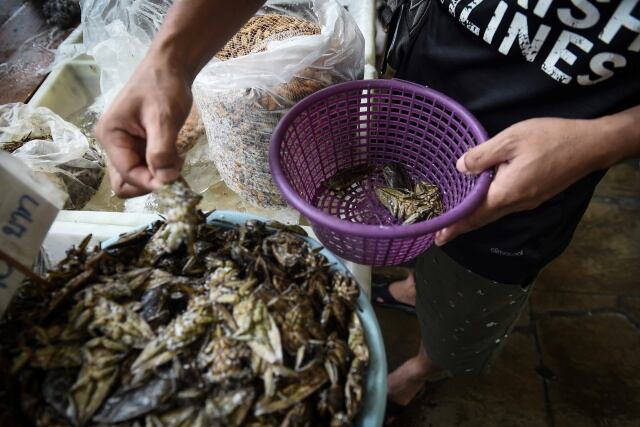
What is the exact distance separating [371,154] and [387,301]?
1.12 meters

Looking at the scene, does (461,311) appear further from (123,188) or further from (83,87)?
(83,87)

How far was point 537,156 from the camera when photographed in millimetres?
930

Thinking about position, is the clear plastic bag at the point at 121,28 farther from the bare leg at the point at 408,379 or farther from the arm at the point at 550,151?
the bare leg at the point at 408,379

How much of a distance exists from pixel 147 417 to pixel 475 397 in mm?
1703

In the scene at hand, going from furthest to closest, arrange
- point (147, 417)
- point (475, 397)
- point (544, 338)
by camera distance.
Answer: point (544, 338) < point (475, 397) < point (147, 417)

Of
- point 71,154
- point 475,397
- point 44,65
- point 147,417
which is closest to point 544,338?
point 475,397

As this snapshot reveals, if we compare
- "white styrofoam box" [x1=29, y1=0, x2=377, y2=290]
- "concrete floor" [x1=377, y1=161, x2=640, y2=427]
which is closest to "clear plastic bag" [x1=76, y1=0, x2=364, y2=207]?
"white styrofoam box" [x1=29, y1=0, x2=377, y2=290]

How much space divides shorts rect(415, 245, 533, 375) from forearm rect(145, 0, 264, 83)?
3.27 feet

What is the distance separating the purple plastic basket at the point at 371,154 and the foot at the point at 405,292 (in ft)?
3.35

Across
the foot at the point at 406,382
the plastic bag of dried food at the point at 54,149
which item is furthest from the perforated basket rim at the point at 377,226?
the foot at the point at 406,382

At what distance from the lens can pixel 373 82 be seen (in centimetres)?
124

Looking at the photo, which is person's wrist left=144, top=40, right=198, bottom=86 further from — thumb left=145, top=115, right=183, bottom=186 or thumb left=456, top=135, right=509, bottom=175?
thumb left=456, top=135, right=509, bottom=175

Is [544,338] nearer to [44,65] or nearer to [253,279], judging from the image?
[253,279]

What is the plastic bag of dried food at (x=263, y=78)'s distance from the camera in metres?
1.37
